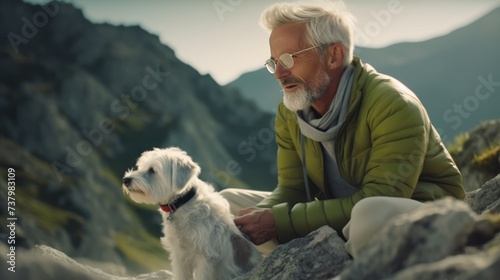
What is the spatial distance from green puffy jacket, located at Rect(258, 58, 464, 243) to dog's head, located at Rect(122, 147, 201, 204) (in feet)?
3.04

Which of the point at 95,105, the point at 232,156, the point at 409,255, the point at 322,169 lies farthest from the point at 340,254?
the point at 232,156

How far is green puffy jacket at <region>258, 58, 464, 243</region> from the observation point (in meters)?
5.88

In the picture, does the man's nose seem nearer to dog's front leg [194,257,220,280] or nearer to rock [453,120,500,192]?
dog's front leg [194,257,220,280]

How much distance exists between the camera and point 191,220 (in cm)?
693

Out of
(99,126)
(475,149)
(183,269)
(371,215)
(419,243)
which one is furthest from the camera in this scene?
(99,126)

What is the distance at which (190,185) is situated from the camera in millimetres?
7125

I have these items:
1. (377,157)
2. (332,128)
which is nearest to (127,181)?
(332,128)

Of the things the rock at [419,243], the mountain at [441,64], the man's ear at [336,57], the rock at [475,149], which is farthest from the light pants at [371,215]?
the mountain at [441,64]

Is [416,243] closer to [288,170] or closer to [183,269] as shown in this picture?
[288,170]

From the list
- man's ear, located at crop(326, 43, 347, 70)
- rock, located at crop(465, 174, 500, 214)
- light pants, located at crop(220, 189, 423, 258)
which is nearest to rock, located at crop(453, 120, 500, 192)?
rock, located at crop(465, 174, 500, 214)

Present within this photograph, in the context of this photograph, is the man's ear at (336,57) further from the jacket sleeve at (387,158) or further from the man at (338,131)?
the jacket sleeve at (387,158)

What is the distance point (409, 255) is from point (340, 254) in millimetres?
1986

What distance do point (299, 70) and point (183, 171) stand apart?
1.61 metres

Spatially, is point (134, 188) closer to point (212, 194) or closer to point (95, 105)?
point (212, 194)
